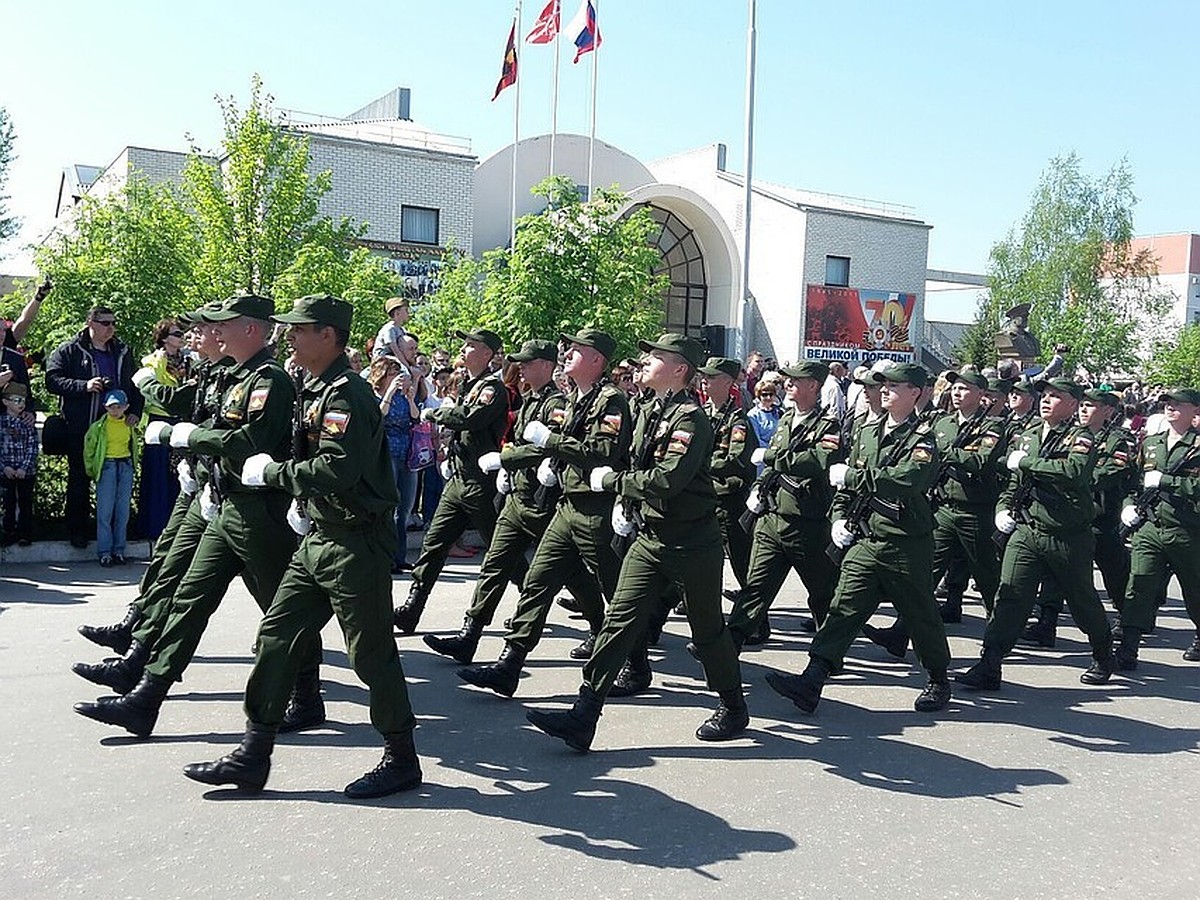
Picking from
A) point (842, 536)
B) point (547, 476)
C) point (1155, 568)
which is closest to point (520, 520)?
point (547, 476)

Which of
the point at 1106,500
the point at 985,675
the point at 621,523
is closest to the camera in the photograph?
the point at 621,523

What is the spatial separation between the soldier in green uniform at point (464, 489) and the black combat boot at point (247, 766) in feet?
8.87

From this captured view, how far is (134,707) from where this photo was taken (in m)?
5.09

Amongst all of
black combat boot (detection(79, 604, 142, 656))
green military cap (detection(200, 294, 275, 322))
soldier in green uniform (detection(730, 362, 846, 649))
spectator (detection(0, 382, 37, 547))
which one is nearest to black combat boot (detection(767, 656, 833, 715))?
soldier in green uniform (detection(730, 362, 846, 649))

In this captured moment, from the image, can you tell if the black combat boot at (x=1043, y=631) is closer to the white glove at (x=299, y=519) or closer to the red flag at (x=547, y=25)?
the white glove at (x=299, y=519)

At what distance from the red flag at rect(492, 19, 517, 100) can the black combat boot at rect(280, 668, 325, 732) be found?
22.5 m

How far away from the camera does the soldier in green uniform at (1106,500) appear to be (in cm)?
757

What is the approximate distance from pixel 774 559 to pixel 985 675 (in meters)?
1.47

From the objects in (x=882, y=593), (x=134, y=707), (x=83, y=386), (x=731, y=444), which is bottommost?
(x=134, y=707)

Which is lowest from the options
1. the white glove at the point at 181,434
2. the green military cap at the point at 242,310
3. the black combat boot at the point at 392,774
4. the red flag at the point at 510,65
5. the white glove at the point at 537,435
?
the black combat boot at the point at 392,774

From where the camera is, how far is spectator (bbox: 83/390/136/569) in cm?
920

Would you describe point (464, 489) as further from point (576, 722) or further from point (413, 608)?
point (576, 722)

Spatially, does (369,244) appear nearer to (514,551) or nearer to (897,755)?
(514,551)

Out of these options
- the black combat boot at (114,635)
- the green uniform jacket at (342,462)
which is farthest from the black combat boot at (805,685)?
the black combat boot at (114,635)
